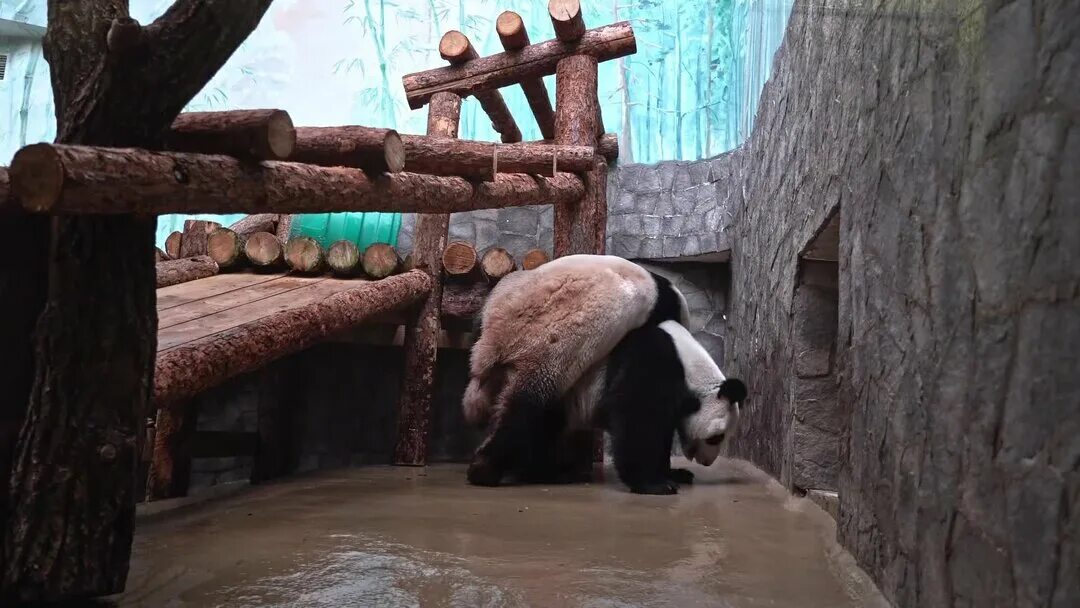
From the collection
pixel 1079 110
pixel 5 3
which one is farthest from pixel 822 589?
pixel 5 3

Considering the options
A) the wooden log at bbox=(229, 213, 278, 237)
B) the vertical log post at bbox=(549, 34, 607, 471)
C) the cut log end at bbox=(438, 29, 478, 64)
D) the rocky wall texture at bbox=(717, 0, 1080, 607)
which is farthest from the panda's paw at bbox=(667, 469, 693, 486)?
the wooden log at bbox=(229, 213, 278, 237)

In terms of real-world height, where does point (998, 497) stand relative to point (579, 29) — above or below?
below

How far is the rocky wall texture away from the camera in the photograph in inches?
48.5

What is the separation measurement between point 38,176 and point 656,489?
3.20 meters

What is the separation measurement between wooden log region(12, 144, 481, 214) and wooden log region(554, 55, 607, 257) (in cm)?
301

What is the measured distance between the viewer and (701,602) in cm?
204

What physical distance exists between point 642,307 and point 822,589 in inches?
96.8

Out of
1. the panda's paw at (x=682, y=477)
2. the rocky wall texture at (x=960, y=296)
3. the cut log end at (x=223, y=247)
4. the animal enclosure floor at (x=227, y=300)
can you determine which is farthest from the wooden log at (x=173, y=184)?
the cut log end at (x=223, y=247)

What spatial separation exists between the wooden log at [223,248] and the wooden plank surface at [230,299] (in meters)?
0.47

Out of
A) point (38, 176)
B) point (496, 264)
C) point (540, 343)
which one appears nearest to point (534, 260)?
point (496, 264)

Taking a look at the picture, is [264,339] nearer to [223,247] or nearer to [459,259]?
[459,259]

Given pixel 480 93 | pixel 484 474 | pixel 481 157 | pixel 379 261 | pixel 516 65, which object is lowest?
pixel 484 474

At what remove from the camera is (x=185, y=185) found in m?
1.94

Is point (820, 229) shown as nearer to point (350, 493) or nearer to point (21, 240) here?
point (350, 493)
